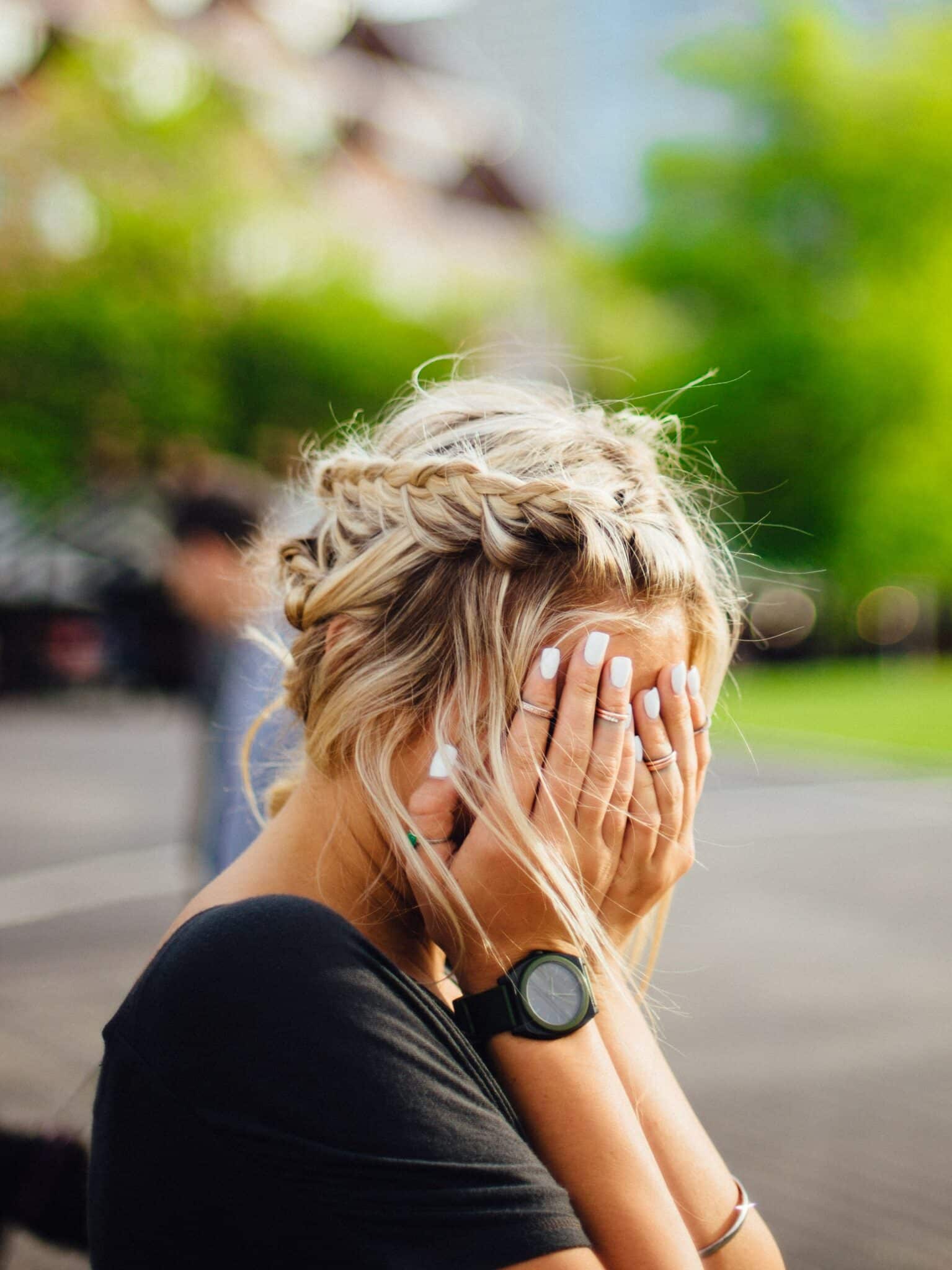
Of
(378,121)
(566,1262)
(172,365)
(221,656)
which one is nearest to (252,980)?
(566,1262)

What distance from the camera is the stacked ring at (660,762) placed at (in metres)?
1.76

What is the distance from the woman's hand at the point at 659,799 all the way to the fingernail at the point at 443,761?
0.29m

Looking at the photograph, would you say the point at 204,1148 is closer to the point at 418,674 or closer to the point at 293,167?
the point at 418,674

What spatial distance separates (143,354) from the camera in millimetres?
26125

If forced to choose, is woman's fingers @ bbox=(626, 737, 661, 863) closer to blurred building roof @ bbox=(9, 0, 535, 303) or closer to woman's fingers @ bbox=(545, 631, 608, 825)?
woman's fingers @ bbox=(545, 631, 608, 825)

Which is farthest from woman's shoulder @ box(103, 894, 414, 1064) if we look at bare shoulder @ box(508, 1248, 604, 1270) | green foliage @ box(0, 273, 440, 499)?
green foliage @ box(0, 273, 440, 499)

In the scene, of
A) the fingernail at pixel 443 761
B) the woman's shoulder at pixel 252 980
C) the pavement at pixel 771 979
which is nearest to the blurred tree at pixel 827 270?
the pavement at pixel 771 979

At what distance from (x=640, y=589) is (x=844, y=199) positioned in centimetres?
3209

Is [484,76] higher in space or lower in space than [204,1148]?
higher

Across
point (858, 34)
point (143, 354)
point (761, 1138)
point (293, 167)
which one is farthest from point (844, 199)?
point (761, 1138)

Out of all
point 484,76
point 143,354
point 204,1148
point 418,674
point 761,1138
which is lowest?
point 761,1138

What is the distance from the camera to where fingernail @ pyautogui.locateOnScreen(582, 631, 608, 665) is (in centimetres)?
166

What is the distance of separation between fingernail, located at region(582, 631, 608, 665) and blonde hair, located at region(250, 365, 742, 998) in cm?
3

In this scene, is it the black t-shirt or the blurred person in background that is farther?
the blurred person in background
